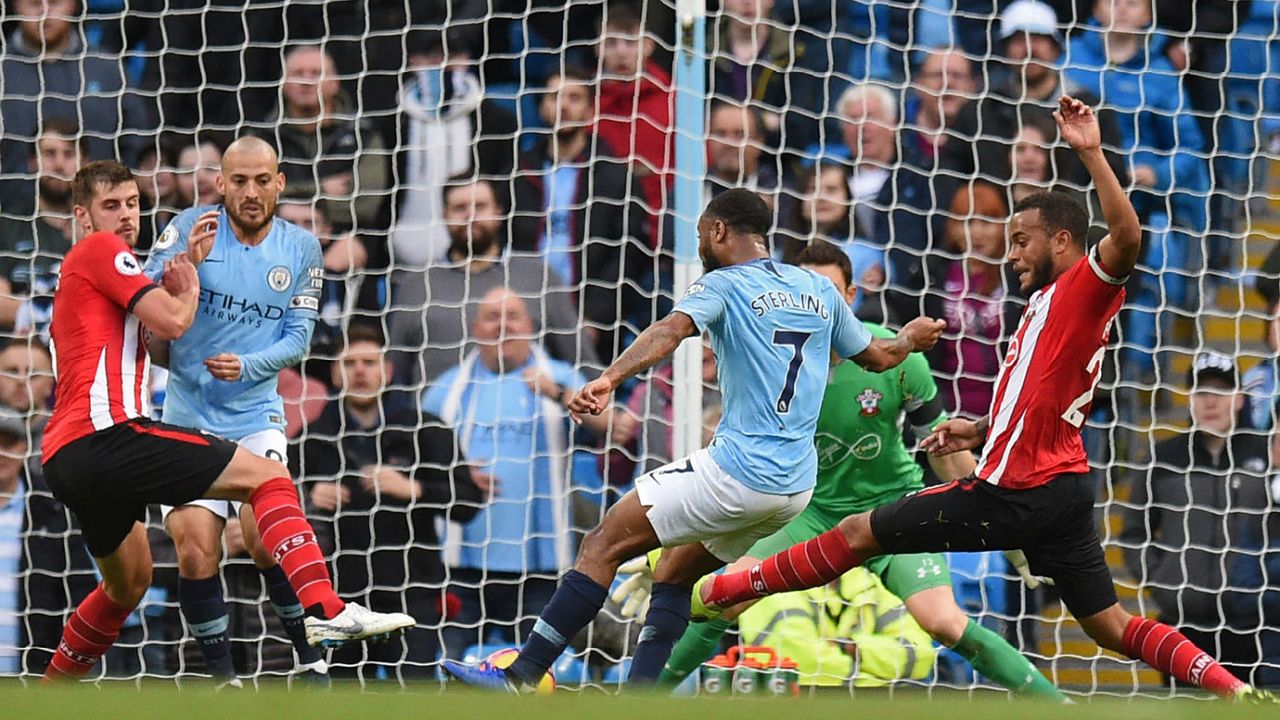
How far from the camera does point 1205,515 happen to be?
7.98 meters

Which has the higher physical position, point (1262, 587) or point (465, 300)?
point (465, 300)

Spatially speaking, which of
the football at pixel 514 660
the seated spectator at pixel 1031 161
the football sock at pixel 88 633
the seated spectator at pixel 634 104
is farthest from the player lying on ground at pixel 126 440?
the seated spectator at pixel 1031 161

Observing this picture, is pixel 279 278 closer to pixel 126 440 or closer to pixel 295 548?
pixel 126 440

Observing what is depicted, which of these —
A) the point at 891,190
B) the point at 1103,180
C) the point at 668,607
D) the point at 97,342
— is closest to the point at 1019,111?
the point at 891,190

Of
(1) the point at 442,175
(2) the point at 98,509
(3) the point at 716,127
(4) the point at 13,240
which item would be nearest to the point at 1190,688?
(3) the point at 716,127

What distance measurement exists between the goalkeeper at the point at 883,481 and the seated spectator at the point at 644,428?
1206 mm

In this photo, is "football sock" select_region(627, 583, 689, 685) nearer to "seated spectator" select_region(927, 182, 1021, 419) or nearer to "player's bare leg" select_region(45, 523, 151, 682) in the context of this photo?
"player's bare leg" select_region(45, 523, 151, 682)

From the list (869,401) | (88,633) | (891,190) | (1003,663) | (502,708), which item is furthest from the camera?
(891,190)

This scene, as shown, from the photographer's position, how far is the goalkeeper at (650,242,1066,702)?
653cm

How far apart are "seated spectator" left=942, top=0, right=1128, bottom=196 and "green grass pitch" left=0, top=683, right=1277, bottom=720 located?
500 centimetres

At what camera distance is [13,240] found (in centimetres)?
853

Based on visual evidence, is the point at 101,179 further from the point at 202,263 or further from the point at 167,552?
the point at 167,552

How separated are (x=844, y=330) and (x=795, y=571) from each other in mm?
806

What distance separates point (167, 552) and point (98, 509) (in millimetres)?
2394
